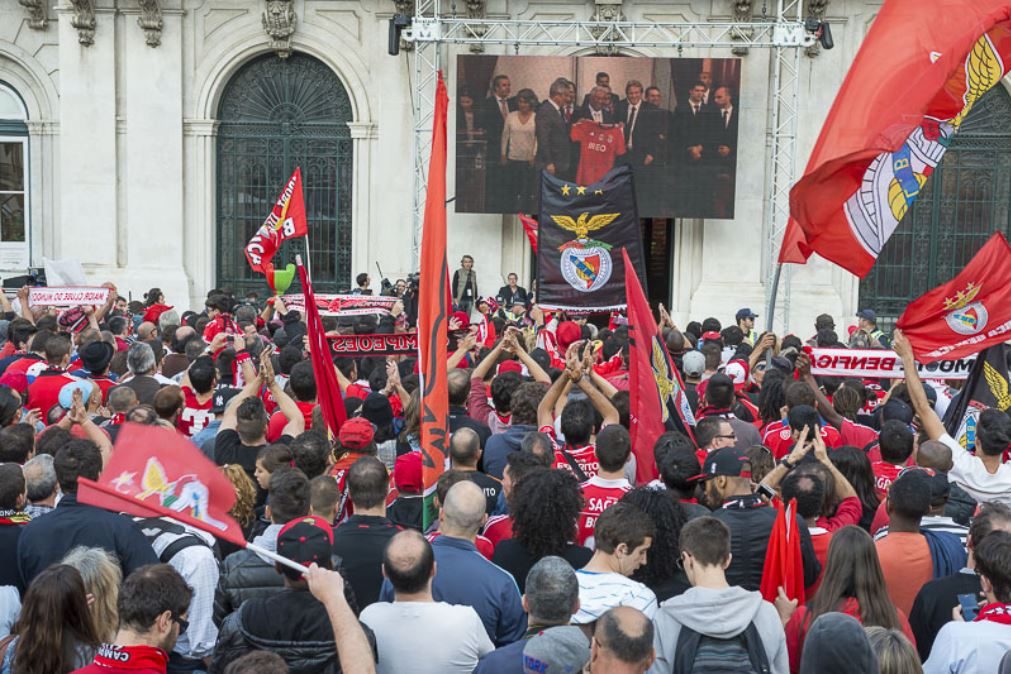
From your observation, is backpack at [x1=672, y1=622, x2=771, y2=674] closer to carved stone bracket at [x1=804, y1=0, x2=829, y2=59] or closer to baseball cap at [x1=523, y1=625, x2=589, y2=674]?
baseball cap at [x1=523, y1=625, x2=589, y2=674]

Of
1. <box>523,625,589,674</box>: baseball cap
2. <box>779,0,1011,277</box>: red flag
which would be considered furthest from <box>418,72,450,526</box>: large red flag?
<box>779,0,1011,277</box>: red flag

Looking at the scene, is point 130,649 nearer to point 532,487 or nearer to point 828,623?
point 532,487

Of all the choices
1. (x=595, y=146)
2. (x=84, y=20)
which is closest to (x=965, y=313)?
(x=595, y=146)

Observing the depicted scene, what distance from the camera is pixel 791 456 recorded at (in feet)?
20.5

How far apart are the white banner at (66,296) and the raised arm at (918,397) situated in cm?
974

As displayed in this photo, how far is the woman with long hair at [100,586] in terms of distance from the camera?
4590 millimetres

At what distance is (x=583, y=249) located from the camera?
10.6 m

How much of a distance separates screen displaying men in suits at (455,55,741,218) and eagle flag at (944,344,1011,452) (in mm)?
11300

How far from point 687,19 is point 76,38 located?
1037 cm

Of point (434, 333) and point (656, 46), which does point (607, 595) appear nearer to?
point (434, 333)

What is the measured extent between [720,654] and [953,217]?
18405 mm

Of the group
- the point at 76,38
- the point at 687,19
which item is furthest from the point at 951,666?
the point at 76,38

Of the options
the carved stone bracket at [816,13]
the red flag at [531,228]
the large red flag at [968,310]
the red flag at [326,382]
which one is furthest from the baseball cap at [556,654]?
the carved stone bracket at [816,13]

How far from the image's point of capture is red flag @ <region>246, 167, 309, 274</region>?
14656 mm
